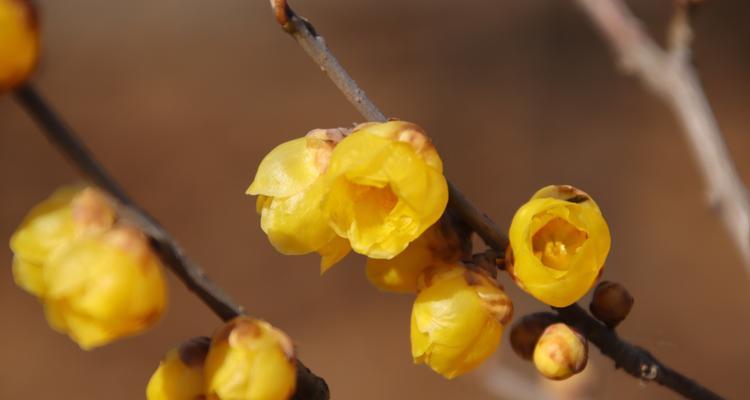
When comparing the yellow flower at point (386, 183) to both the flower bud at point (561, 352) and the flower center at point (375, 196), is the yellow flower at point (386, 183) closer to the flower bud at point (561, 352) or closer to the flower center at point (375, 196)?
the flower center at point (375, 196)

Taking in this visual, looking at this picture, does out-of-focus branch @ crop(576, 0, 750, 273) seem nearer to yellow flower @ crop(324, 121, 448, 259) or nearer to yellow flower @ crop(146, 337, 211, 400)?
yellow flower @ crop(324, 121, 448, 259)

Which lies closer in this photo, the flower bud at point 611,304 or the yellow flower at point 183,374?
the yellow flower at point 183,374

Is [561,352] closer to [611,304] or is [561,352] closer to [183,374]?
[611,304]

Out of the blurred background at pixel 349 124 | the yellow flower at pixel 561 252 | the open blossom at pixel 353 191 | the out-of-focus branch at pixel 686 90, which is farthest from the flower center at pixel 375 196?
the blurred background at pixel 349 124

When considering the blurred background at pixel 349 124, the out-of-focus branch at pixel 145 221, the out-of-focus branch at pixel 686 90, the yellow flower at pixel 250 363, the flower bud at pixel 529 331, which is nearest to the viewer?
the out-of-focus branch at pixel 145 221

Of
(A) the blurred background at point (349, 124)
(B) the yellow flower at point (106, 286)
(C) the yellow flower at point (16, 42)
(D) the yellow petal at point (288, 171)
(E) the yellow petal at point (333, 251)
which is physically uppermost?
(C) the yellow flower at point (16, 42)

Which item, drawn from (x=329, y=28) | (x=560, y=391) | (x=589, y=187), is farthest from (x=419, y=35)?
(x=560, y=391)

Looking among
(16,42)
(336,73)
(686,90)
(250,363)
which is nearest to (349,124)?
(686,90)

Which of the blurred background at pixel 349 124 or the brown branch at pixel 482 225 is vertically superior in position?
the brown branch at pixel 482 225
